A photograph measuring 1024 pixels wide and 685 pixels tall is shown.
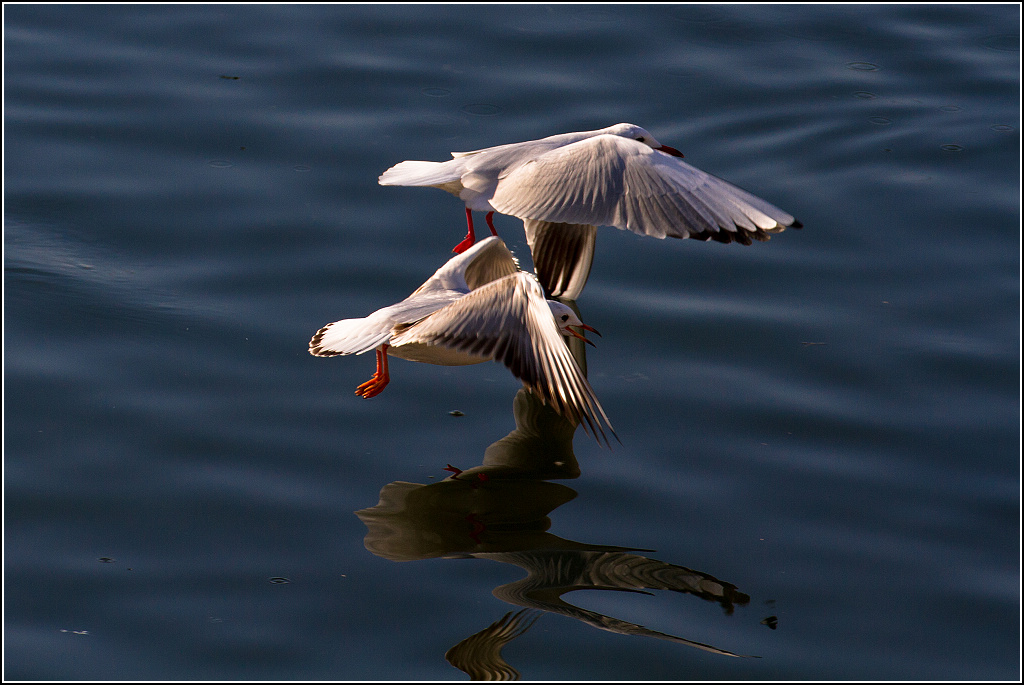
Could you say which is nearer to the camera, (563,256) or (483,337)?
(483,337)

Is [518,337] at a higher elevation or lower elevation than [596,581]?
higher

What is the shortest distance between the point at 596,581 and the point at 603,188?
1.86 meters

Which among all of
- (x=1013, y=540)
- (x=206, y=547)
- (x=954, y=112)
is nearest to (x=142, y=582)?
(x=206, y=547)

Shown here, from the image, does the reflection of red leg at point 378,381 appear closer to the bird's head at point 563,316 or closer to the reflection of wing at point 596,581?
the bird's head at point 563,316

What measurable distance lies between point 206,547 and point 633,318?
2.19m

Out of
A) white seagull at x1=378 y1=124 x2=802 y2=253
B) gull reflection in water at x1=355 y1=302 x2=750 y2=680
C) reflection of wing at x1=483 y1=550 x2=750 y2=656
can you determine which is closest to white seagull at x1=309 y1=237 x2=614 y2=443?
gull reflection in water at x1=355 y1=302 x2=750 y2=680

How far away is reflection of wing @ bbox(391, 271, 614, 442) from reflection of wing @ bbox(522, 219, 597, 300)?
120 centimetres

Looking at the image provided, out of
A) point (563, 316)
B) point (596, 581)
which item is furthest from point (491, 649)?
point (563, 316)

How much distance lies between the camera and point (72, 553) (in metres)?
4.22

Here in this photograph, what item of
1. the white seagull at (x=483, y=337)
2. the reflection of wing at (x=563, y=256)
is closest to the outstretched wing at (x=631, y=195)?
the reflection of wing at (x=563, y=256)

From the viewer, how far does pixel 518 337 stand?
14.3 feet

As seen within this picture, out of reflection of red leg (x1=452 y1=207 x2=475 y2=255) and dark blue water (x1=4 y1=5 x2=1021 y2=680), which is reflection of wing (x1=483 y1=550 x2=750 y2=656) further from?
reflection of red leg (x1=452 y1=207 x2=475 y2=255)

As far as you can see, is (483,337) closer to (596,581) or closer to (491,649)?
(596,581)

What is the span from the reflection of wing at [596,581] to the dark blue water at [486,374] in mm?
15
